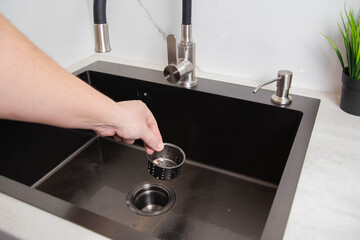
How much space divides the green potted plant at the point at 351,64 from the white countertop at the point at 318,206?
9 centimetres

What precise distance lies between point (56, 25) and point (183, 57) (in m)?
0.43

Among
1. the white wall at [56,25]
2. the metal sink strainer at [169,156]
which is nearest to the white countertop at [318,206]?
the metal sink strainer at [169,156]

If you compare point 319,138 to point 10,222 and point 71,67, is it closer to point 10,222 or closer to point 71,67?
point 10,222

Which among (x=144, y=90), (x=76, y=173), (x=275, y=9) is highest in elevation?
(x=275, y=9)

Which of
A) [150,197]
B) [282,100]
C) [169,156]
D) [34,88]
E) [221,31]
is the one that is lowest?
[150,197]

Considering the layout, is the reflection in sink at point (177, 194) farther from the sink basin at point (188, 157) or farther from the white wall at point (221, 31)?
the white wall at point (221, 31)

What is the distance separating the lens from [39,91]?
403mm

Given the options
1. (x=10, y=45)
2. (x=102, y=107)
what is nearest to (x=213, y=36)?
(x=102, y=107)

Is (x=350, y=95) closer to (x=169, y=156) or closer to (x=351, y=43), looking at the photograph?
(x=351, y=43)

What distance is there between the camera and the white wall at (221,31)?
0.82 m

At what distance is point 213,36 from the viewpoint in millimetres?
928

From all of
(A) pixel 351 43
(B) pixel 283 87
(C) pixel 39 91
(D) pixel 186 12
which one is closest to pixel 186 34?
(D) pixel 186 12

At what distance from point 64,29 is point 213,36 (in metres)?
0.48

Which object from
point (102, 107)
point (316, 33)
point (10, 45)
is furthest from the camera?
point (316, 33)
